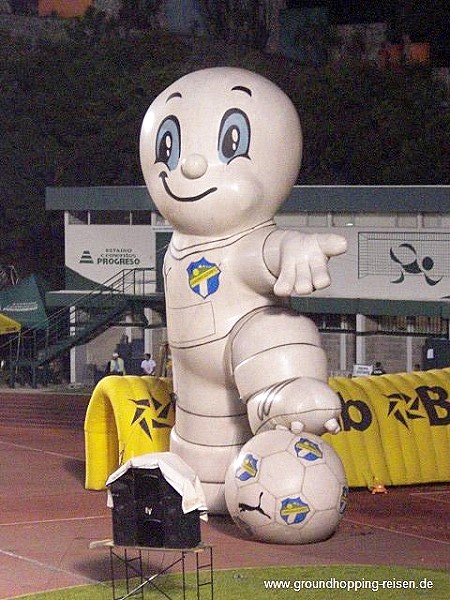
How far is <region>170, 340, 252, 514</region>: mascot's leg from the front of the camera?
1371cm

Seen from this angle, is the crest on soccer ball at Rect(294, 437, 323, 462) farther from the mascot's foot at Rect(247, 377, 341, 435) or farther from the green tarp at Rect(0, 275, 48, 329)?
the green tarp at Rect(0, 275, 48, 329)

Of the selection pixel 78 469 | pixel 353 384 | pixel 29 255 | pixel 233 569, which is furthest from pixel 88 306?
pixel 233 569

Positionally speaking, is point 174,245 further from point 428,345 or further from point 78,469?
point 428,345

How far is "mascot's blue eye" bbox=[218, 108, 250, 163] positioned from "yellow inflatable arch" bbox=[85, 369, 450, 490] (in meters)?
3.37

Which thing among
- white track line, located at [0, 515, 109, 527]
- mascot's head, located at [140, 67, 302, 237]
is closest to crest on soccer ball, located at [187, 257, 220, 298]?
mascot's head, located at [140, 67, 302, 237]

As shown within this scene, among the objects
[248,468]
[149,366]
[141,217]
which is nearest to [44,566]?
[248,468]

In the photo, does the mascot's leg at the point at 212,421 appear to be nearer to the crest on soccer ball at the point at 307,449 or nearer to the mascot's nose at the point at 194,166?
the crest on soccer ball at the point at 307,449

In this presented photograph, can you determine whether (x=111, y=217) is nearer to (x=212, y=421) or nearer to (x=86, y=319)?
(x=86, y=319)

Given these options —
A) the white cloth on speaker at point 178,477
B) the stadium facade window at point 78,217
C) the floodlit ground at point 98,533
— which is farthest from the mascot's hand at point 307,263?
the stadium facade window at point 78,217

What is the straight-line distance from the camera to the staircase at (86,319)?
31.4 m

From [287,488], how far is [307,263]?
1.95 metres

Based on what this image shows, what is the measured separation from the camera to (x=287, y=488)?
489 inches

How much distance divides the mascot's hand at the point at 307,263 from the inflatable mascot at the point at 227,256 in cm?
22

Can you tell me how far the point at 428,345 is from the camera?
27.6 metres
